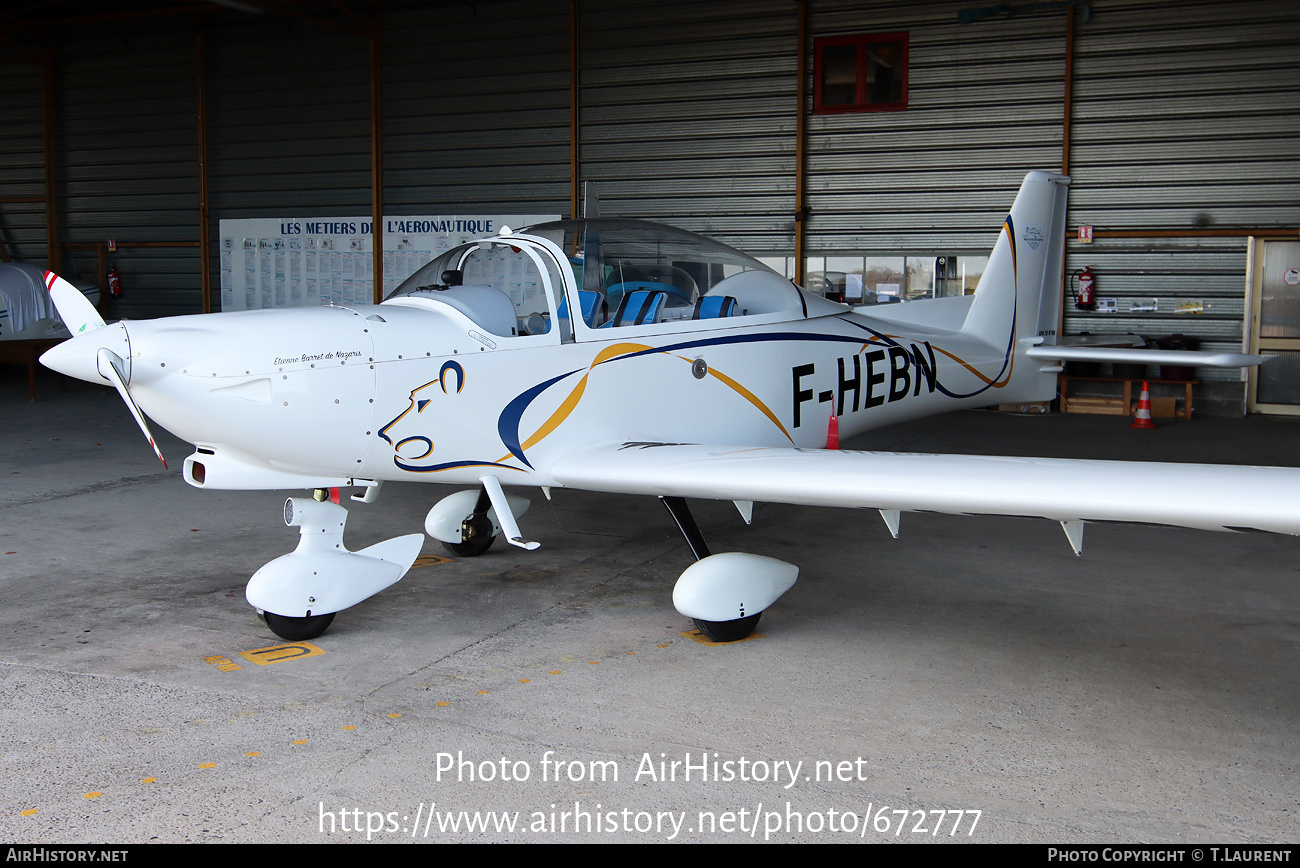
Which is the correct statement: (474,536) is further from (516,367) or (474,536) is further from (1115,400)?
(1115,400)

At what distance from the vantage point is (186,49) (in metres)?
16.6

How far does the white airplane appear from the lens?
3.92 meters

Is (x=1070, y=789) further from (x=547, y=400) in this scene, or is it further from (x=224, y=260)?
(x=224, y=260)

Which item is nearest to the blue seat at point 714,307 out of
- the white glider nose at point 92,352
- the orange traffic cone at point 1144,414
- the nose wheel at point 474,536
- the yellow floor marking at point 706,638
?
the nose wheel at point 474,536

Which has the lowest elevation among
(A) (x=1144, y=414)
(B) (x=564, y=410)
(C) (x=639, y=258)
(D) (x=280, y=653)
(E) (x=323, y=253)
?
(D) (x=280, y=653)

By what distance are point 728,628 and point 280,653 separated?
1.84 metres

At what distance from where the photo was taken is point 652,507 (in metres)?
7.41

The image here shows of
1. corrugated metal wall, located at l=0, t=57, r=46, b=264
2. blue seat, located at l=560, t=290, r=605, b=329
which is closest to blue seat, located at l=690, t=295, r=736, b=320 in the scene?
blue seat, located at l=560, t=290, r=605, b=329

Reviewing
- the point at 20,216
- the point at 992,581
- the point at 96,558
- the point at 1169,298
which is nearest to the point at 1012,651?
the point at 992,581

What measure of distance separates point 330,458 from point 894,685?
7.99 ft

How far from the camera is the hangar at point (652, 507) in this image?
324cm

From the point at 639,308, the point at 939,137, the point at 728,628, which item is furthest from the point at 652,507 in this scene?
the point at 939,137

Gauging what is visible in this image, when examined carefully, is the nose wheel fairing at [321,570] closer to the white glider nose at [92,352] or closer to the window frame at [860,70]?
the white glider nose at [92,352]

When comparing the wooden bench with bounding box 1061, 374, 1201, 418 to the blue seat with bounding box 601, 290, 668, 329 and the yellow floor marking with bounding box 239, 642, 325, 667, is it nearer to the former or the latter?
the blue seat with bounding box 601, 290, 668, 329
